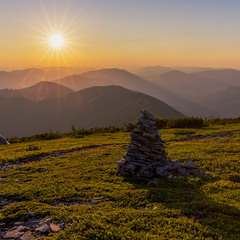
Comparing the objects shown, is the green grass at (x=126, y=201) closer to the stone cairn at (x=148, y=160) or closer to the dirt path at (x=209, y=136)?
the stone cairn at (x=148, y=160)

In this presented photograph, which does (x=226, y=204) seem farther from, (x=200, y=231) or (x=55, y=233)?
(x=55, y=233)

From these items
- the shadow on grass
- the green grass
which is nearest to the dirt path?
the green grass

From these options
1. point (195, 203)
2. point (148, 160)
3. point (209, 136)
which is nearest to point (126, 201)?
point (195, 203)

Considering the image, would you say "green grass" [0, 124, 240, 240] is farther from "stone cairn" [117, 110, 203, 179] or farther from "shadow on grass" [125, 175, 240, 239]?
"stone cairn" [117, 110, 203, 179]

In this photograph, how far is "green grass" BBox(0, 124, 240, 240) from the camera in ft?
24.5

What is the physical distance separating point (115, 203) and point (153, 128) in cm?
542

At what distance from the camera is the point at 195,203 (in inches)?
366

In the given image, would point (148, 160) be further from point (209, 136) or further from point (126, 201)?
point (209, 136)

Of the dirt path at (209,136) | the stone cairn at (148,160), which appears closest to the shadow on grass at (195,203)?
the stone cairn at (148,160)

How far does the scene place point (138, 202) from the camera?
969 centimetres

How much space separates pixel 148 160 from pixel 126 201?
362 cm

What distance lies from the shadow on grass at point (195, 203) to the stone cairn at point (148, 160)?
68cm

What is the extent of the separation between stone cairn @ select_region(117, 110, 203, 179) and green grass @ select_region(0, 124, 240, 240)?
697 mm

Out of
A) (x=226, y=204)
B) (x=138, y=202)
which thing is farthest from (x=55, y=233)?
(x=226, y=204)
